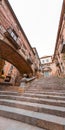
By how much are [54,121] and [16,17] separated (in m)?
15.4

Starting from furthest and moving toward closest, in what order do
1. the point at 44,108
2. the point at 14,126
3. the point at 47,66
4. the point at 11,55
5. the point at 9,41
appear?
the point at 47,66 → the point at 9,41 → the point at 11,55 → the point at 44,108 → the point at 14,126

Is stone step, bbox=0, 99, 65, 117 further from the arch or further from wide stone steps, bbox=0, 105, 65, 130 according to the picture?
the arch

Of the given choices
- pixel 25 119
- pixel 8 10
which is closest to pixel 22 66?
pixel 8 10

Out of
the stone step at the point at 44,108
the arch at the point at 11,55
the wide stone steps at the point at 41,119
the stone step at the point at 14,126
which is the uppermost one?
the arch at the point at 11,55

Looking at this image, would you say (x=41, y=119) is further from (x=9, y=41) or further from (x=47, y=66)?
(x=47, y=66)

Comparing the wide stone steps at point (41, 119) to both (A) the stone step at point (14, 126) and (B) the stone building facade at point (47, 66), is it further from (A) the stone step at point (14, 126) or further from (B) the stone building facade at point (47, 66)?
(B) the stone building facade at point (47, 66)

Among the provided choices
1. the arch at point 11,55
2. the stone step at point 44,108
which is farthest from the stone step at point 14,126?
the arch at point 11,55

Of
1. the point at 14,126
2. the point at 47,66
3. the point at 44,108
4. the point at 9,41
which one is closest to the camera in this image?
the point at 14,126

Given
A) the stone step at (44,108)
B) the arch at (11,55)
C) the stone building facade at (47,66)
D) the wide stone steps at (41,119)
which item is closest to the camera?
the wide stone steps at (41,119)

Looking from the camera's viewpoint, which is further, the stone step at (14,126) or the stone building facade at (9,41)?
the stone building facade at (9,41)

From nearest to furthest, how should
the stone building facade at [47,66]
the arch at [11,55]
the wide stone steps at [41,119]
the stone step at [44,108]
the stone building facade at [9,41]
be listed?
the wide stone steps at [41,119] < the stone step at [44,108] < the arch at [11,55] < the stone building facade at [9,41] < the stone building facade at [47,66]

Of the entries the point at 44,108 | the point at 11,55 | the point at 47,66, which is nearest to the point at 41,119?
the point at 44,108

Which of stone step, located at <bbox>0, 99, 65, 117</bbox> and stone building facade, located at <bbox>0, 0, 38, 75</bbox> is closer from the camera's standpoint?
stone step, located at <bbox>0, 99, 65, 117</bbox>

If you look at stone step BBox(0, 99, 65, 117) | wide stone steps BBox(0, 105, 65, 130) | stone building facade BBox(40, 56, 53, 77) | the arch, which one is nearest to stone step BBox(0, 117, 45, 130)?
wide stone steps BBox(0, 105, 65, 130)
